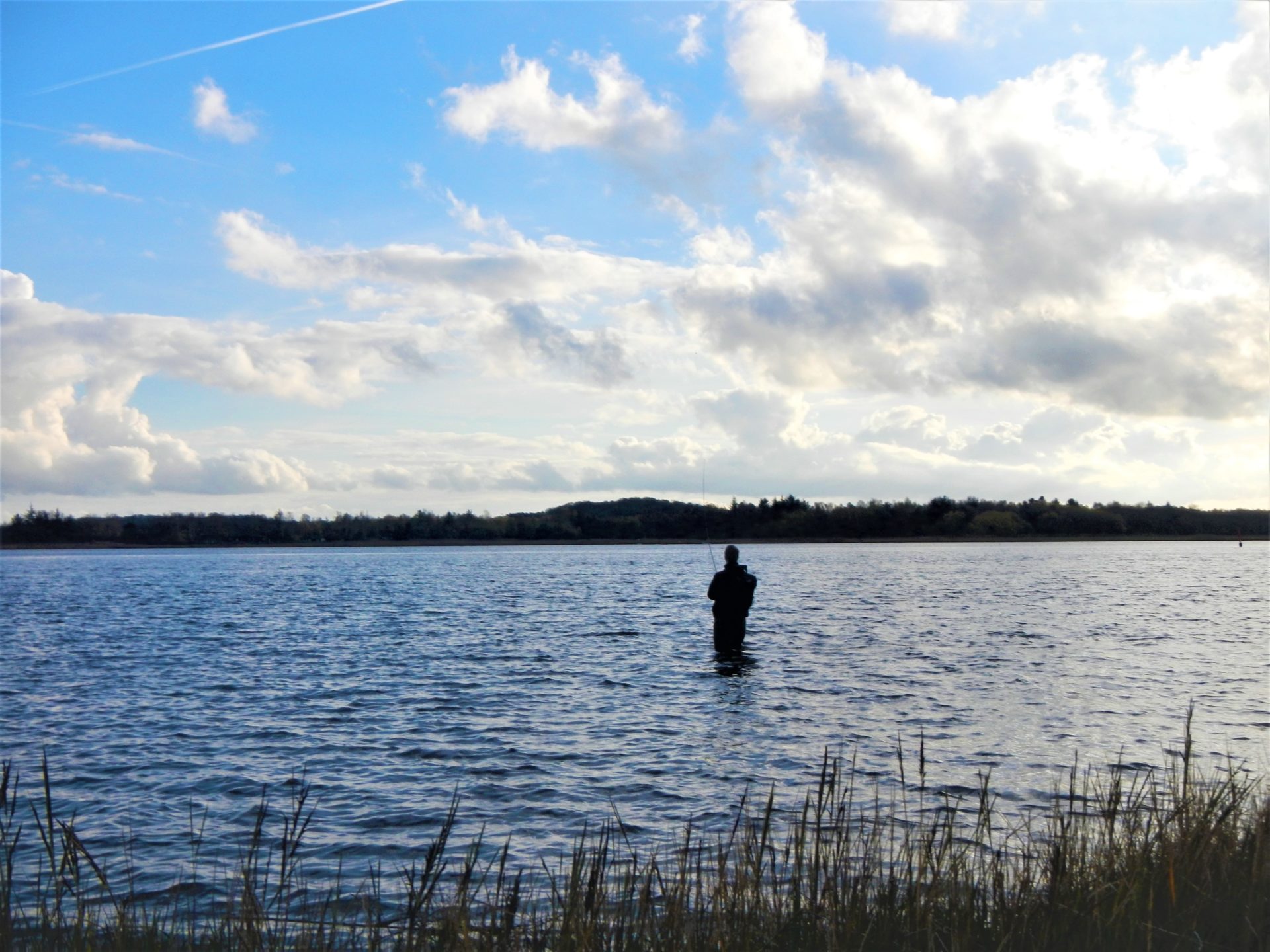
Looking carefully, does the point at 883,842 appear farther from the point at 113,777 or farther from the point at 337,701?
the point at 337,701

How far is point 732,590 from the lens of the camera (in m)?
24.2

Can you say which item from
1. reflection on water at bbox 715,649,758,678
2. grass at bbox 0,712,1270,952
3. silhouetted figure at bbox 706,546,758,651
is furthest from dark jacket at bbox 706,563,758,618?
grass at bbox 0,712,1270,952

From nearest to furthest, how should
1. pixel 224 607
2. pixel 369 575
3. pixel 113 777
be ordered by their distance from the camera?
pixel 113 777, pixel 224 607, pixel 369 575

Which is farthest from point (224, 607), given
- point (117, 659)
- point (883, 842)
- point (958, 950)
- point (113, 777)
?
point (958, 950)

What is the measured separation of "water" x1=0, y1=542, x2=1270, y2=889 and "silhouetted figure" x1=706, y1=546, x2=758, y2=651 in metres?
0.62

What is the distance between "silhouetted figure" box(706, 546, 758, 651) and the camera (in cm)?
2391

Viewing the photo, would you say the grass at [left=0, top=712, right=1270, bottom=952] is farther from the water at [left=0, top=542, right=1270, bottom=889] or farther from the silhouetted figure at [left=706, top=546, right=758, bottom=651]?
the silhouetted figure at [left=706, top=546, right=758, bottom=651]

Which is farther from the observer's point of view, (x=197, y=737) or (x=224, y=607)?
(x=224, y=607)

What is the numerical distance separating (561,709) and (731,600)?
6.63 meters

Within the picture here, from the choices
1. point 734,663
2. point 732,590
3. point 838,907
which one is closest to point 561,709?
point 732,590

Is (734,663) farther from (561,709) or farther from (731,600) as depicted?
(561,709)

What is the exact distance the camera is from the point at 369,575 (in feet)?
336

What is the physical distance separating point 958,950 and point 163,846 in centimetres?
838

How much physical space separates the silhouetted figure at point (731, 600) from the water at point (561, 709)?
62cm
